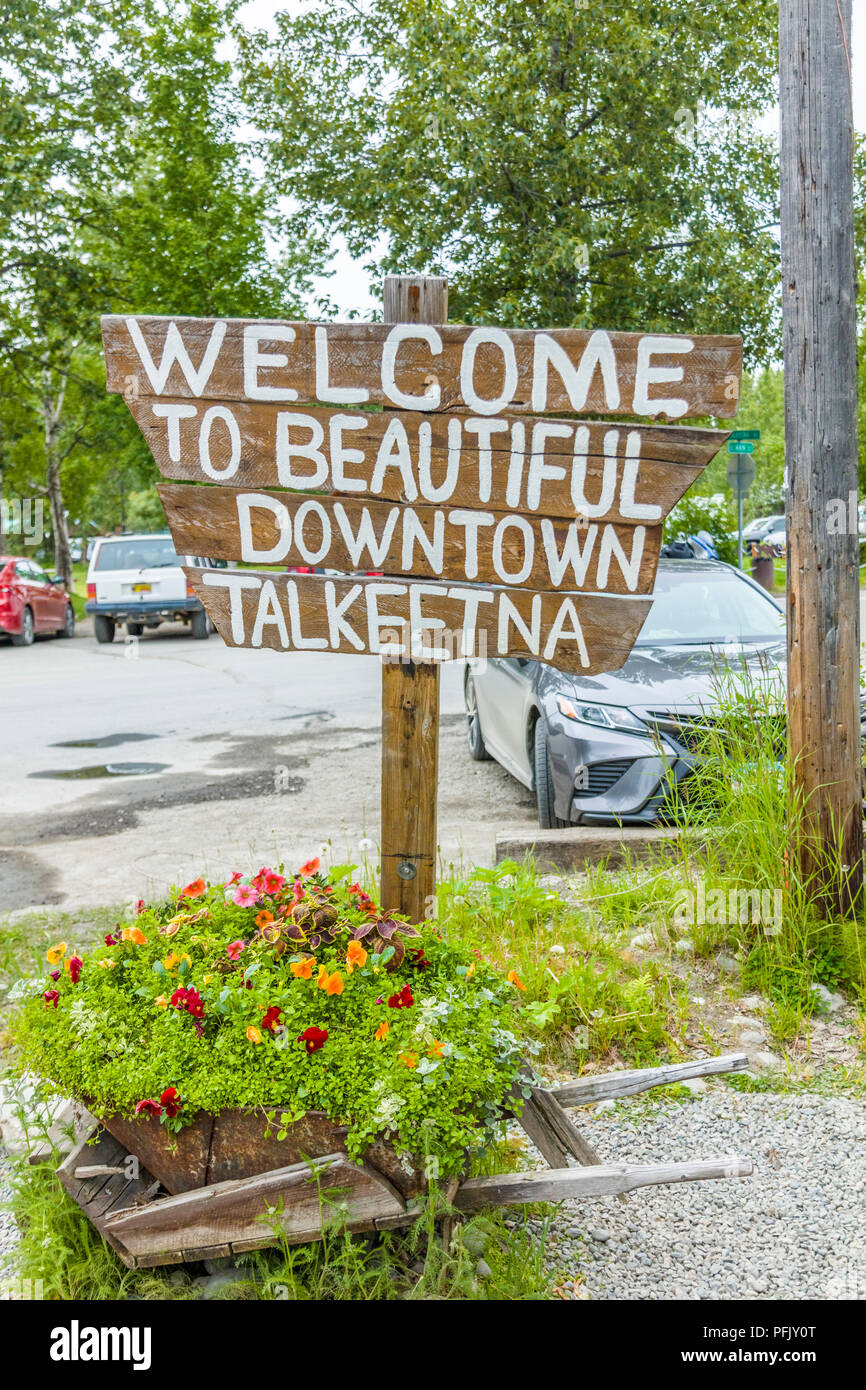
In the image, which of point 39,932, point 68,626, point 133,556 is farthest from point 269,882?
point 68,626

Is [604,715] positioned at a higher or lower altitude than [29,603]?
lower

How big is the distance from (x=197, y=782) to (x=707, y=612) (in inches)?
144

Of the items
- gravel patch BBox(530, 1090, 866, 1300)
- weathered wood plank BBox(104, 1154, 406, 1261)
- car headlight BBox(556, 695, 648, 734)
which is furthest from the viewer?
car headlight BBox(556, 695, 648, 734)

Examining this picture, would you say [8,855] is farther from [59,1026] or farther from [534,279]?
[534,279]

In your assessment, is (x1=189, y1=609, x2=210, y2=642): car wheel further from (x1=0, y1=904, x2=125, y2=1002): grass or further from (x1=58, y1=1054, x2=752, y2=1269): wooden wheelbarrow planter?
(x1=58, y1=1054, x2=752, y2=1269): wooden wheelbarrow planter

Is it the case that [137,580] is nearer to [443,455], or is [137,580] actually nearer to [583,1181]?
[443,455]

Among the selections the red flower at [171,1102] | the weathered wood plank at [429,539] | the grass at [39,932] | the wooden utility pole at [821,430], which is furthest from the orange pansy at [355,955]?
the grass at [39,932]

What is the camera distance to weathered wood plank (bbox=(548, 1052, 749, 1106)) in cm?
268

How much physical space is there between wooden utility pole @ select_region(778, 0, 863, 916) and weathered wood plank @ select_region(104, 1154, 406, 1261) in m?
2.22

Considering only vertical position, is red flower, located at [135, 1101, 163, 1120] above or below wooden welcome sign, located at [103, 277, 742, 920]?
below

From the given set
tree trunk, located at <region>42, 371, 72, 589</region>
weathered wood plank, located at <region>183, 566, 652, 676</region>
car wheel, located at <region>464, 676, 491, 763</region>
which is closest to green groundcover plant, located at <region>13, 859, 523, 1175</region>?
weathered wood plank, located at <region>183, 566, 652, 676</region>

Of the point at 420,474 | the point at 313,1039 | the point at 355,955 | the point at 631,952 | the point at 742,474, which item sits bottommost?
the point at 631,952

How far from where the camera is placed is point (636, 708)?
18.8 ft

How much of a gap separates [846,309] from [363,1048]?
2.98 metres
